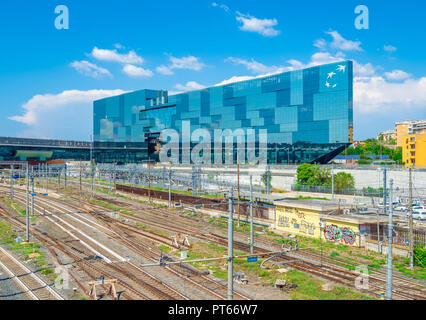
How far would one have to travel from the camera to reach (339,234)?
23.3 meters

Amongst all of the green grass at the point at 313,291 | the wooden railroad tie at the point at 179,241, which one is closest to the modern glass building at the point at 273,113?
the wooden railroad tie at the point at 179,241

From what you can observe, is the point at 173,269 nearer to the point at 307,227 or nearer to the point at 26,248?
the point at 26,248

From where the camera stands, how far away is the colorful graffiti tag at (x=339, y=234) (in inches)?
887

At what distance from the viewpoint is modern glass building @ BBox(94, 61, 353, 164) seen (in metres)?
59.1

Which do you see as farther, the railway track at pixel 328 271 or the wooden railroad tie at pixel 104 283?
the railway track at pixel 328 271

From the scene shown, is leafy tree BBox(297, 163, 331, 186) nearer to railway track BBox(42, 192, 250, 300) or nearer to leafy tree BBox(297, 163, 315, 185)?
leafy tree BBox(297, 163, 315, 185)

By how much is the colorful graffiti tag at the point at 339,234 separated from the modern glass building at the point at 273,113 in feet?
124

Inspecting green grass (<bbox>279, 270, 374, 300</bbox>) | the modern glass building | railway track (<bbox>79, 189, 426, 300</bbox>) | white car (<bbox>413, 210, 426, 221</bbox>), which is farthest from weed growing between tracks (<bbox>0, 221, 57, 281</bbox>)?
the modern glass building

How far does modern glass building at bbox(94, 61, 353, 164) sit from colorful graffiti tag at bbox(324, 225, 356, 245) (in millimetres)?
37736

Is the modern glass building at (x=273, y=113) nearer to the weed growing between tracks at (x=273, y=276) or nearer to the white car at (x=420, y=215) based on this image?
the white car at (x=420, y=215)

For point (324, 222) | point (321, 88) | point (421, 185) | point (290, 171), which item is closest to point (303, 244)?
point (324, 222)

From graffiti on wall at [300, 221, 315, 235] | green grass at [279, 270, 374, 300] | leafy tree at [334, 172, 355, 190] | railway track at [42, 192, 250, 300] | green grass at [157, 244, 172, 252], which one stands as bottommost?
green grass at [157, 244, 172, 252]

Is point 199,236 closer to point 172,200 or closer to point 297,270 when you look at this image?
point 297,270
